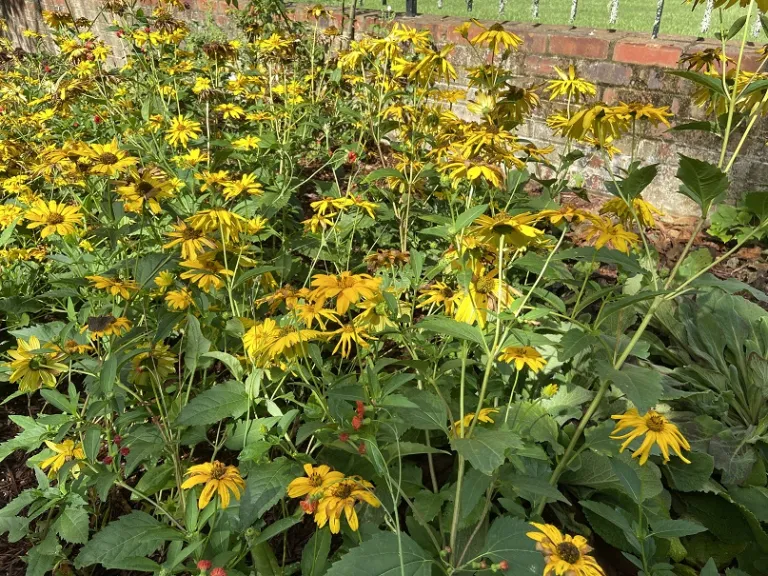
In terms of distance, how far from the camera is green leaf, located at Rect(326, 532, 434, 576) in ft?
3.18

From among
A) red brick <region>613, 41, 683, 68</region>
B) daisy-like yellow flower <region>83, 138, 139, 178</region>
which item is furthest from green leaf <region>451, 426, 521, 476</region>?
red brick <region>613, 41, 683, 68</region>

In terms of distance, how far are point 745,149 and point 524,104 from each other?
1.68 m

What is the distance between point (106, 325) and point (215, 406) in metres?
0.30

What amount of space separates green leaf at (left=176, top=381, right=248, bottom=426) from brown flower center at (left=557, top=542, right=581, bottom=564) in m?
0.75

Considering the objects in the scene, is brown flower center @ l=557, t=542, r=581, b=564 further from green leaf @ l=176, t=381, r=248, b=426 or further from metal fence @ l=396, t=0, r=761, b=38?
metal fence @ l=396, t=0, r=761, b=38

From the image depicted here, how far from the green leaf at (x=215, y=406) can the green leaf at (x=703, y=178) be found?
102 cm

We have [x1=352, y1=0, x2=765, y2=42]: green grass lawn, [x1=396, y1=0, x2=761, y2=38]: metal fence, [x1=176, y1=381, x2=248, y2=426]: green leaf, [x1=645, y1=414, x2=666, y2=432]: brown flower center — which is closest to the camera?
[x1=645, y1=414, x2=666, y2=432]: brown flower center

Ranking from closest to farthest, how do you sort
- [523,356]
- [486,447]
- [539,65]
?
[486,447]
[523,356]
[539,65]

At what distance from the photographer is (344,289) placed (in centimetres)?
113

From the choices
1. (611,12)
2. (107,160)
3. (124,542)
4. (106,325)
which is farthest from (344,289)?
(611,12)

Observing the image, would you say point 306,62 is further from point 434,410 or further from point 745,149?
point 434,410

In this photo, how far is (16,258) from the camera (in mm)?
2143

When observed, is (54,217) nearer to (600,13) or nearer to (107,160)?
(107,160)

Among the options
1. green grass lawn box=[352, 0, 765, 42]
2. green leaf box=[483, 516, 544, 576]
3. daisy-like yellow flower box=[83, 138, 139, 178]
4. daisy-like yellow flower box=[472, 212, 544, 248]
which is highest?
green grass lawn box=[352, 0, 765, 42]
